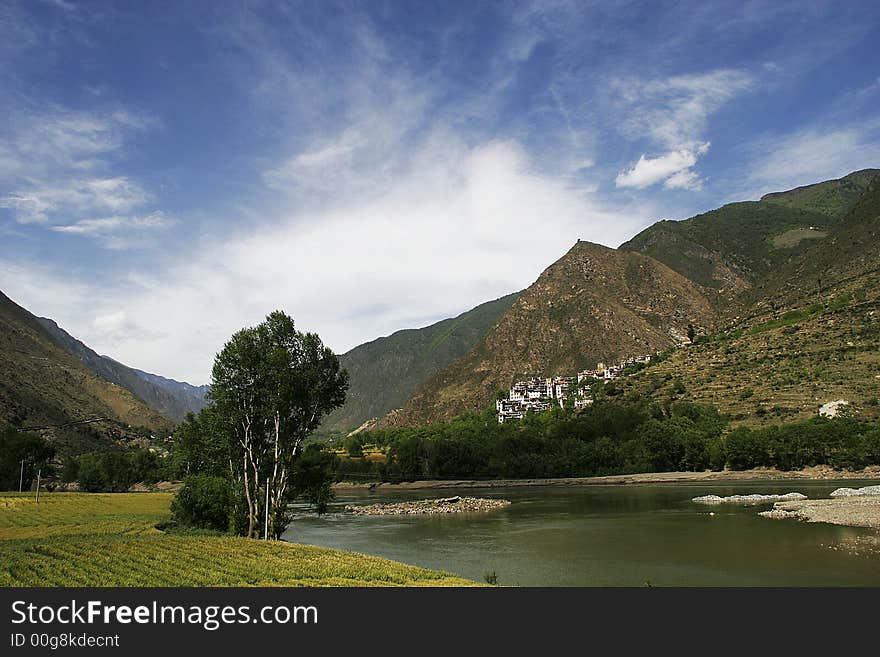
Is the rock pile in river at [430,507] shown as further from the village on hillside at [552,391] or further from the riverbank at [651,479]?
the village on hillside at [552,391]

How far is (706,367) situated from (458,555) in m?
101

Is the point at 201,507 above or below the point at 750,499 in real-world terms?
above

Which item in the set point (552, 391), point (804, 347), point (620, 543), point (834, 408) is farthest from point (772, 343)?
point (620, 543)

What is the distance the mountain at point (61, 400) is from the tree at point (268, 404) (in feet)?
281

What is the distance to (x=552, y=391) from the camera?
169625mm

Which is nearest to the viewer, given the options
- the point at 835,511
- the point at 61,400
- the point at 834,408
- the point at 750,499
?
the point at 835,511

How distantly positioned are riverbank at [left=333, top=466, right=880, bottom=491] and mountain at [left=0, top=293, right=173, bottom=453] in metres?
55.9

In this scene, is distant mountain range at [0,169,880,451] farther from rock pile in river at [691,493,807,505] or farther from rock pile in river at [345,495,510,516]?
rock pile in river at [345,495,510,516]

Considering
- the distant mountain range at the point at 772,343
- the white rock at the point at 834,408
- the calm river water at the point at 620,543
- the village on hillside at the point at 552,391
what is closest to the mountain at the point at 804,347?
the distant mountain range at the point at 772,343

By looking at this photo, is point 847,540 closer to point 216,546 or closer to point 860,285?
point 216,546

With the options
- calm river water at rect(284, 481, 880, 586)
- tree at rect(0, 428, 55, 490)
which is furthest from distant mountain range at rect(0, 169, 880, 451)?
calm river water at rect(284, 481, 880, 586)

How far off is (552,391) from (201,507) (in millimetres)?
136734

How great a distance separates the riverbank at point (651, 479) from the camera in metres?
76.7

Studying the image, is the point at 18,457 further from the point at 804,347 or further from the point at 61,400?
the point at 804,347
